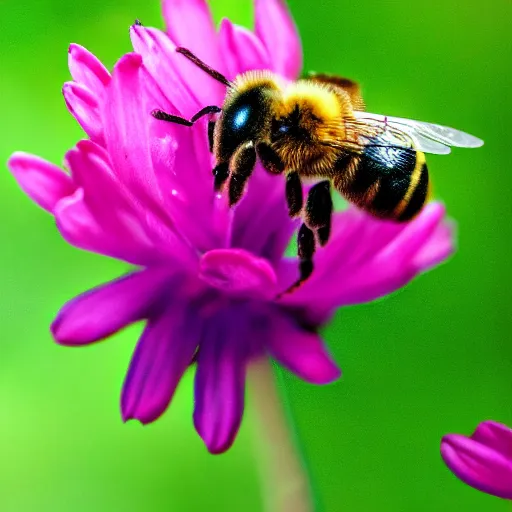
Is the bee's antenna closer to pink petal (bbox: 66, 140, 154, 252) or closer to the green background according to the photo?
pink petal (bbox: 66, 140, 154, 252)

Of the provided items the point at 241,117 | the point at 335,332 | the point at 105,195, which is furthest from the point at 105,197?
the point at 335,332

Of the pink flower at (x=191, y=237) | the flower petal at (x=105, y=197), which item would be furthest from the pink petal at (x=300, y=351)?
the flower petal at (x=105, y=197)

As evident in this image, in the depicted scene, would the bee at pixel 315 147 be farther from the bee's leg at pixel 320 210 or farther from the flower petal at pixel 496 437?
the flower petal at pixel 496 437

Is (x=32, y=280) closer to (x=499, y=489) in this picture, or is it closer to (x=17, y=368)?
(x=17, y=368)

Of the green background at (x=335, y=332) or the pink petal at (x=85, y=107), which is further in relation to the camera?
the green background at (x=335, y=332)

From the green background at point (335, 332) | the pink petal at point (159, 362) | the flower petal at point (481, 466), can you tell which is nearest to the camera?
the flower petal at point (481, 466)

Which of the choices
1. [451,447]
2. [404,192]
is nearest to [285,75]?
[404,192]

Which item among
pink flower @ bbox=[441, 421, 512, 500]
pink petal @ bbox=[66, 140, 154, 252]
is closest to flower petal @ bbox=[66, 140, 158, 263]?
pink petal @ bbox=[66, 140, 154, 252]
